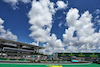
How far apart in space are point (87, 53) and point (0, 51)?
64705 mm

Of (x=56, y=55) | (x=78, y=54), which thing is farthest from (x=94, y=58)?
(x=56, y=55)

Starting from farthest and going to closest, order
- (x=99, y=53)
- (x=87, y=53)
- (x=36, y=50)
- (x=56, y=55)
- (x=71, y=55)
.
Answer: (x=36, y=50) < (x=56, y=55) < (x=71, y=55) < (x=87, y=53) < (x=99, y=53)

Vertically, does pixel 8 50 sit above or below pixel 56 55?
above

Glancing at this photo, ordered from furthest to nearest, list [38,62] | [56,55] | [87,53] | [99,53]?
[56,55], [87,53], [99,53], [38,62]

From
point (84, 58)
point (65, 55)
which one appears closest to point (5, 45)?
point (65, 55)

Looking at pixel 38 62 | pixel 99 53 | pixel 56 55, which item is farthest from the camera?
pixel 56 55

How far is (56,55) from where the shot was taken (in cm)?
7938

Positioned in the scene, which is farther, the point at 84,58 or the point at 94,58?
the point at 84,58

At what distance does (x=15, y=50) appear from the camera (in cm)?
6831

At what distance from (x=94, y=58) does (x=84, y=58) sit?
708 cm

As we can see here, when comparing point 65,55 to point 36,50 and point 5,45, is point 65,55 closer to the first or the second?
point 36,50

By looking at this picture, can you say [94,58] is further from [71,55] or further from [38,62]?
[38,62]

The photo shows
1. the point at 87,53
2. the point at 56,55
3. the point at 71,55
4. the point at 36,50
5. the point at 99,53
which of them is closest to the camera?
the point at 99,53

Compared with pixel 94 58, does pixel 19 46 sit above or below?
above
